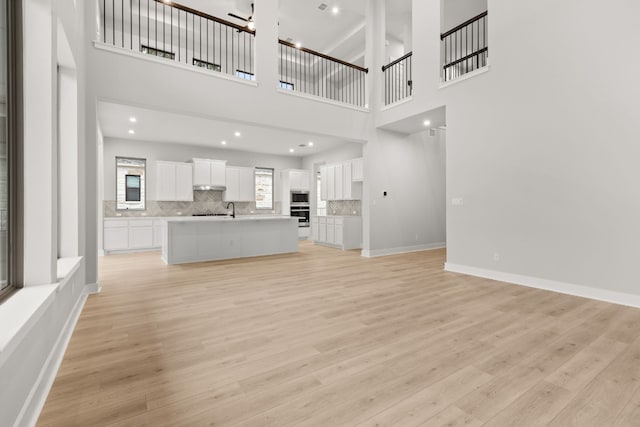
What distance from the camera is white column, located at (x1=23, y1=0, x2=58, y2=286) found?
1891mm

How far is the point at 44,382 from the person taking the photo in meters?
1.72

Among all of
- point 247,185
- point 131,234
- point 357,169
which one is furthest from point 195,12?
point 131,234

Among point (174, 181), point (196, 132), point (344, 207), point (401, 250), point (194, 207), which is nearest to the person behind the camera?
point (196, 132)

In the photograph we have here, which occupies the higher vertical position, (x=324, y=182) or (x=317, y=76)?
(x=317, y=76)

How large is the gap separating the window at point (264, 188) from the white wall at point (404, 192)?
4212mm

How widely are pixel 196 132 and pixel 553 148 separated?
681 cm

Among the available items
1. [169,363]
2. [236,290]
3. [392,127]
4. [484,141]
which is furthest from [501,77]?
[169,363]

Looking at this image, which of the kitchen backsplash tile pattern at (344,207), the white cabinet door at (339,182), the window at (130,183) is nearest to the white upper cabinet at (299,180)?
the kitchen backsplash tile pattern at (344,207)

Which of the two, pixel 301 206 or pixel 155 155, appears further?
pixel 301 206

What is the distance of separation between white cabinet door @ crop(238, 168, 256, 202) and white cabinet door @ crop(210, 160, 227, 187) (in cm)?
50

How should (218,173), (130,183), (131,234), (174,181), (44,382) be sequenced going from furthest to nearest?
(218,173) < (174,181) < (130,183) < (131,234) < (44,382)

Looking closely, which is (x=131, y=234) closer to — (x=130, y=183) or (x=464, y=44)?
(x=130, y=183)

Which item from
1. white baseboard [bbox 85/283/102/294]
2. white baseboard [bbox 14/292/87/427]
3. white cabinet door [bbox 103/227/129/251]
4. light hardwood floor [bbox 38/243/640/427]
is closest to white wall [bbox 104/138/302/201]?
white cabinet door [bbox 103/227/129/251]

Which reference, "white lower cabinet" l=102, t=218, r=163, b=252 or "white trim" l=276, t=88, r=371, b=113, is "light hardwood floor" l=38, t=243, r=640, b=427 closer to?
"white trim" l=276, t=88, r=371, b=113
